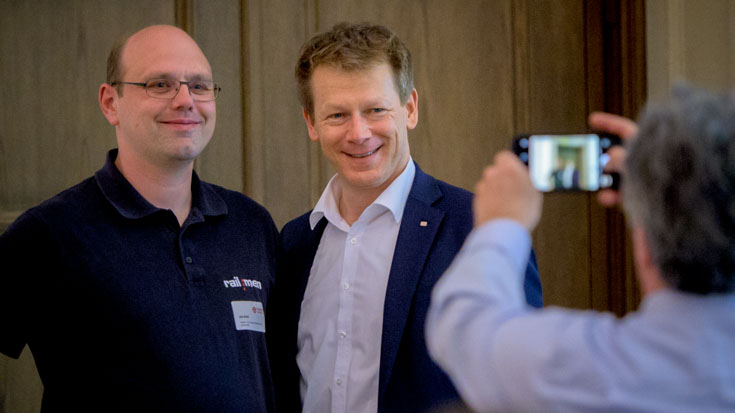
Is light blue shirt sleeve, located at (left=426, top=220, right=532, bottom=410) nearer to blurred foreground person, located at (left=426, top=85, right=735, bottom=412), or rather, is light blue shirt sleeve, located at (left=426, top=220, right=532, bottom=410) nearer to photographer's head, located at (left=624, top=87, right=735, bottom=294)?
blurred foreground person, located at (left=426, top=85, right=735, bottom=412)

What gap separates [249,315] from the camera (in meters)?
1.77

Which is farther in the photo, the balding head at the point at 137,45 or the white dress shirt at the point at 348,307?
the balding head at the point at 137,45

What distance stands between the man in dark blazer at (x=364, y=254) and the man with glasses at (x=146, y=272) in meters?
0.12

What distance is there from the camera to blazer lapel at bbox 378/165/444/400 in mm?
1630

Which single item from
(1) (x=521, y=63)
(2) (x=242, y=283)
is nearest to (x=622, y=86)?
(1) (x=521, y=63)

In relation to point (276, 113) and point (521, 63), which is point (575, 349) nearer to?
point (276, 113)

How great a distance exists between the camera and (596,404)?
843 millimetres

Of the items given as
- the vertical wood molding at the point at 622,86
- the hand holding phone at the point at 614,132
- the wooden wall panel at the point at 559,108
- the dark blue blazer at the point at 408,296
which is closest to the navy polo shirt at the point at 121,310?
the dark blue blazer at the point at 408,296

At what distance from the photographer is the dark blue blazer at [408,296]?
1.63 m

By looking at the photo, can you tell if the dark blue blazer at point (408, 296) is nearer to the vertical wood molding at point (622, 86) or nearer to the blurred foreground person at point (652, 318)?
the blurred foreground person at point (652, 318)

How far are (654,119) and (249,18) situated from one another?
1684 mm

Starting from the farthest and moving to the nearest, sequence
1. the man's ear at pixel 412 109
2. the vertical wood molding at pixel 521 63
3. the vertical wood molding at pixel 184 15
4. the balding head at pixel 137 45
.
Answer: the vertical wood molding at pixel 521 63
the vertical wood molding at pixel 184 15
the man's ear at pixel 412 109
the balding head at pixel 137 45

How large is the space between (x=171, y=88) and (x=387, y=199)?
1.92 feet

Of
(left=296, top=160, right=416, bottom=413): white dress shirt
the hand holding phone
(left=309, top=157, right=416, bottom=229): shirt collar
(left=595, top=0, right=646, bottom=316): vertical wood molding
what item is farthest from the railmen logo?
(left=595, top=0, right=646, bottom=316): vertical wood molding
